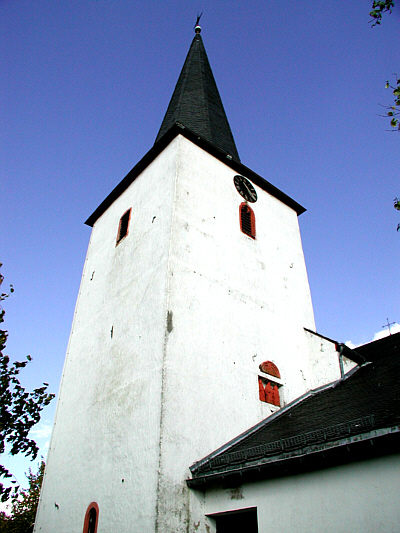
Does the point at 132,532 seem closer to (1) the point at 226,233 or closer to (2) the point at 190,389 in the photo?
(2) the point at 190,389

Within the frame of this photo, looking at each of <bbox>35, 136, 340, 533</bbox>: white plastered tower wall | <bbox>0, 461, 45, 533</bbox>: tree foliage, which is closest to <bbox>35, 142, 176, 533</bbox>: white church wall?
<bbox>35, 136, 340, 533</bbox>: white plastered tower wall

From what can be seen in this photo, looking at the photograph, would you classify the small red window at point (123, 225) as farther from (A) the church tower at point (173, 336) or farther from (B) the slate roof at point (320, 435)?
(B) the slate roof at point (320, 435)

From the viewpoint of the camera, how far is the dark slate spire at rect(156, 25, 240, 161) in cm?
1452

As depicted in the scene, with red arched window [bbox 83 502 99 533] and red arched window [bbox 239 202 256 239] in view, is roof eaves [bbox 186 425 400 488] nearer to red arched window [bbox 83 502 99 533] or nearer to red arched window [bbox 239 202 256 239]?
red arched window [bbox 83 502 99 533]

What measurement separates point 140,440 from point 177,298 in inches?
116

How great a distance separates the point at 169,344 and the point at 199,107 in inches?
403

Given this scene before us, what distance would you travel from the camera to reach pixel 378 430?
5324 mm

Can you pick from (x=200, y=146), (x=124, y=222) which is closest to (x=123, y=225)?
(x=124, y=222)

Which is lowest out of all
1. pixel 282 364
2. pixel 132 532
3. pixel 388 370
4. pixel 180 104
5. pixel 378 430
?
pixel 132 532

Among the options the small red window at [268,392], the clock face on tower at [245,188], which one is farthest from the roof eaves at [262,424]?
the clock face on tower at [245,188]

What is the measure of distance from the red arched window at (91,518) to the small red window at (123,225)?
712 cm

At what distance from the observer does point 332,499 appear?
5.58m

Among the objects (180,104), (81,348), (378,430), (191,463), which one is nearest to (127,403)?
(191,463)

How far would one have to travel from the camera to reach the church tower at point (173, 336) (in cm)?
775
